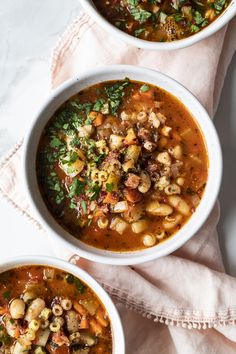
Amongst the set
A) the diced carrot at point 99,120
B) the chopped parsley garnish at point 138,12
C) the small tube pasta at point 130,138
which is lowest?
the small tube pasta at point 130,138

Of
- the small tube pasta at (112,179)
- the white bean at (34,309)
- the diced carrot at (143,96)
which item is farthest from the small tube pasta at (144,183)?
the white bean at (34,309)

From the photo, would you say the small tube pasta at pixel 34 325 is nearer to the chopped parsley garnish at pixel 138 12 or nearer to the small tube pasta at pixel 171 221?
the small tube pasta at pixel 171 221

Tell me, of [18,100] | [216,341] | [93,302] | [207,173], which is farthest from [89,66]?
[216,341]

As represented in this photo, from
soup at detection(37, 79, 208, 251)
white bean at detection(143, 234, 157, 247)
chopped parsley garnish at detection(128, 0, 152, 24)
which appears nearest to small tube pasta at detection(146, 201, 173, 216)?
soup at detection(37, 79, 208, 251)

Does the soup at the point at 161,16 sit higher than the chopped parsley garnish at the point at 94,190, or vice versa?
→ the soup at the point at 161,16

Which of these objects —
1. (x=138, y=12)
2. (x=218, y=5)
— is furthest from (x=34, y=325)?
(x=218, y=5)

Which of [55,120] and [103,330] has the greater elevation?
[55,120]

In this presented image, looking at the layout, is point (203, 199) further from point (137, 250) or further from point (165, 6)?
point (165, 6)
